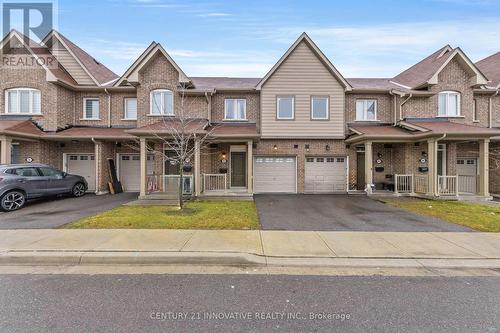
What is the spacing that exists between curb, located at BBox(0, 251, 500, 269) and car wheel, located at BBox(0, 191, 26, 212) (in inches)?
256

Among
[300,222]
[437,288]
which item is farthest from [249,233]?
[437,288]

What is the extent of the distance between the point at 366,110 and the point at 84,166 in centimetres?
1802

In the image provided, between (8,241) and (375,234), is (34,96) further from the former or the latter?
(375,234)

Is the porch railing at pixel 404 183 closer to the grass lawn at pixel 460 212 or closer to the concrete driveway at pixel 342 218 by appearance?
the grass lawn at pixel 460 212

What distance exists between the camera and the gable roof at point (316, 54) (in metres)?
15.3

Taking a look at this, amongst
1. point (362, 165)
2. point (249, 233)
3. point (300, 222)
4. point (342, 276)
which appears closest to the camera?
point (342, 276)

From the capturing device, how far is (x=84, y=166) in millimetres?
15906

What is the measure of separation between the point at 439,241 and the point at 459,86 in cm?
1364

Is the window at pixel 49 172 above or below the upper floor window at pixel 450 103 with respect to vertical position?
below

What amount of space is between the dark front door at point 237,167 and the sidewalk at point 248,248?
8.98 meters

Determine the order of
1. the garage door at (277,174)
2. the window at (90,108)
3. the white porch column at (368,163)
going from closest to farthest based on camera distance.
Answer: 1. the white porch column at (368,163)
2. the garage door at (277,174)
3. the window at (90,108)

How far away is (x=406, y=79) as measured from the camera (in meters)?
18.2

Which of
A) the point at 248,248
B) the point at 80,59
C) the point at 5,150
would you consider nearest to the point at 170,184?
the point at 5,150

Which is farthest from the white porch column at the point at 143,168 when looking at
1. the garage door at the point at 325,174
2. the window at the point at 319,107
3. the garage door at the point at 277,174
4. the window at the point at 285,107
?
the window at the point at 319,107
